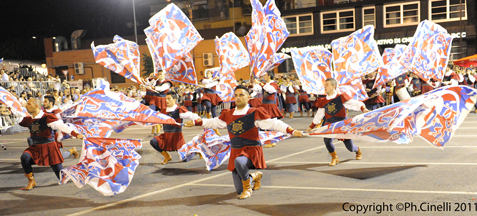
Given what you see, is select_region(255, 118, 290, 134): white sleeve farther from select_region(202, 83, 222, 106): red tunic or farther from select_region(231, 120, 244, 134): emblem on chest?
select_region(202, 83, 222, 106): red tunic

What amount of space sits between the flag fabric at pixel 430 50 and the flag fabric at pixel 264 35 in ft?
13.3

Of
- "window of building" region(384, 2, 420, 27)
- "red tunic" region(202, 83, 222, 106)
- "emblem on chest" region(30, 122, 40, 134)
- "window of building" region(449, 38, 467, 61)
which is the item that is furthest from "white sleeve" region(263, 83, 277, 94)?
"window of building" region(384, 2, 420, 27)

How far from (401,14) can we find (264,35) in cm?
2651

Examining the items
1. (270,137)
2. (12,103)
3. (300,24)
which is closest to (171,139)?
(270,137)

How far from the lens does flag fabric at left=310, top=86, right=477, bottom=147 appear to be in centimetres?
524

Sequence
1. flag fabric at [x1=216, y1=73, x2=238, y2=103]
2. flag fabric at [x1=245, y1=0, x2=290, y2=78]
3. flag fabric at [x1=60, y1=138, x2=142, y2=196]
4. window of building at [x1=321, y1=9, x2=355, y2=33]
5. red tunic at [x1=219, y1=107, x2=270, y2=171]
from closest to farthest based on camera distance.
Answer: red tunic at [x1=219, y1=107, x2=270, y2=171] < flag fabric at [x1=60, y1=138, x2=142, y2=196] < flag fabric at [x1=245, y1=0, x2=290, y2=78] < flag fabric at [x1=216, y1=73, x2=238, y2=103] < window of building at [x1=321, y1=9, x2=355, y2=33]

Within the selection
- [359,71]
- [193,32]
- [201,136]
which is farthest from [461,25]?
[201,136]

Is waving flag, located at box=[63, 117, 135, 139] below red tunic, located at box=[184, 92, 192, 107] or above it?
above

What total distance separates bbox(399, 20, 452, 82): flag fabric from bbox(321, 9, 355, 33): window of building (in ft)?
77.9

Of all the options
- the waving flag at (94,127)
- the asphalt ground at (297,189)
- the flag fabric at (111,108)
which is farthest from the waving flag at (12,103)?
the flag fabric at (111,108)

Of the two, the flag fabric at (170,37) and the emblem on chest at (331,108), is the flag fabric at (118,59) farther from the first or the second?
the emblem on chest at (331,108)

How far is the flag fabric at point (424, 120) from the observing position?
524 cm

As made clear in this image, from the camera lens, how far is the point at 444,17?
31688 mm

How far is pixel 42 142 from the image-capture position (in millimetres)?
7102
